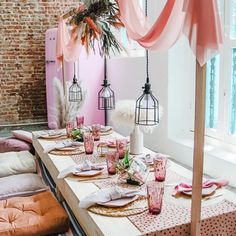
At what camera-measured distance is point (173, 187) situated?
1784 mm

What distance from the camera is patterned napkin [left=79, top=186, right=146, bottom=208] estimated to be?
62.6 inches

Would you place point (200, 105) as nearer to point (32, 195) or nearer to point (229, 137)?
point (32, 195)

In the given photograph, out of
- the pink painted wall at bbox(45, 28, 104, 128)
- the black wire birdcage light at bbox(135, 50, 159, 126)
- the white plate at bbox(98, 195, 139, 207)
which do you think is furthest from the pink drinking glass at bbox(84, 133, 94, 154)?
the pink painted wall at bbox(45, 28, 104, 128)

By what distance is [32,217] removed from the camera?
1.97 m

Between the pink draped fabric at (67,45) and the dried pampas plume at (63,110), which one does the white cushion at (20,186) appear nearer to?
the dried pampas plume at (63,110)

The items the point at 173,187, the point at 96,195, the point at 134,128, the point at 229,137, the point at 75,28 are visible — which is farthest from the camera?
the point at 75,28

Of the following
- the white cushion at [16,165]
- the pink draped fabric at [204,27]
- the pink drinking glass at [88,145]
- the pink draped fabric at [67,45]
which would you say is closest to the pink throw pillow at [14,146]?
the white cushion at [16,165]

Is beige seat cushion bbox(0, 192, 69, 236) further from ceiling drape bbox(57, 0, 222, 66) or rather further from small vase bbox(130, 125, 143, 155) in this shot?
ceiling drape bbox(57, 0, 222, 66)

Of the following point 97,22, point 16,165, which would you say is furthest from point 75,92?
point 16,165

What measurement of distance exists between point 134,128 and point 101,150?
291 millimetres

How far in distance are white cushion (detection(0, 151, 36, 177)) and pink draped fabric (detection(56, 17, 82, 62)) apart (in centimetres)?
136

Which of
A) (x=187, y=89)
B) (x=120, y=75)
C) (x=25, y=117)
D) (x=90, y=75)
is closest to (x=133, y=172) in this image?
(x=187, y=89)

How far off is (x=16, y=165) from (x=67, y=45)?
1651 mm

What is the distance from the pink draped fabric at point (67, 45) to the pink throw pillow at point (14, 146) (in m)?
1.10
